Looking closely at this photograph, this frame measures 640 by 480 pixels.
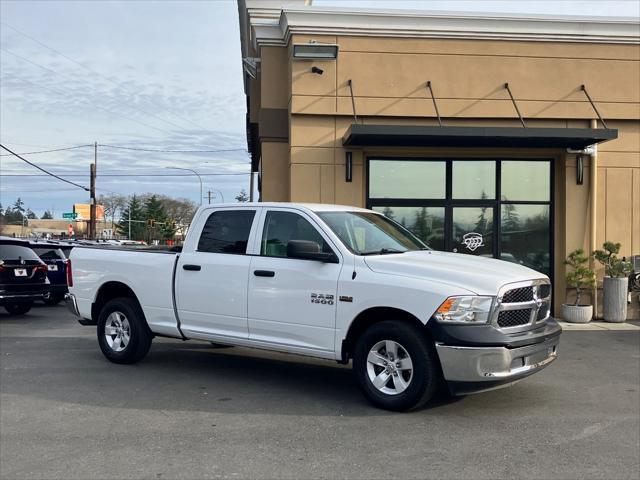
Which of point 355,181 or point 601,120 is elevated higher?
point 601,120

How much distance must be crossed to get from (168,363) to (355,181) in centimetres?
588

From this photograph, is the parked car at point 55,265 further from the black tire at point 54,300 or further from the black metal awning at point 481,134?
the black metal awning at point 481,134

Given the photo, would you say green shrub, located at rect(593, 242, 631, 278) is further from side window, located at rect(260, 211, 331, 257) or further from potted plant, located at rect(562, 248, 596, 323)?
side window, located at rect(260, 211, 331, 257)

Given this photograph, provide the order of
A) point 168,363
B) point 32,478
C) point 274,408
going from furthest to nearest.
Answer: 1. point 168,363
2. point 274,408
3. point 32,478

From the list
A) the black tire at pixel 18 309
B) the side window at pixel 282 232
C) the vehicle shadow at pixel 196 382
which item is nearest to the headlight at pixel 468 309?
the vehicle shadow at pixel 196 382

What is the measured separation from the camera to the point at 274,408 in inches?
236

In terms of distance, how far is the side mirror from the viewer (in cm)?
605

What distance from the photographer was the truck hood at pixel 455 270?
218 inches

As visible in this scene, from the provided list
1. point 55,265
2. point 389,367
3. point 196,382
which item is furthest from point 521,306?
point 55,265

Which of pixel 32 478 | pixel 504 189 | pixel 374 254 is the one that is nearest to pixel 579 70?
pixel 504 189

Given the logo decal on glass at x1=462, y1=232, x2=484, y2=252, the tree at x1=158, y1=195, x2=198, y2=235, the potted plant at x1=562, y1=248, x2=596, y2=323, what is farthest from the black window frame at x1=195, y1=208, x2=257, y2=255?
the tree at x1=158, y1=195, x2=198, y2=235

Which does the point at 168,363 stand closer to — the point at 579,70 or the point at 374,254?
the point at 374,254

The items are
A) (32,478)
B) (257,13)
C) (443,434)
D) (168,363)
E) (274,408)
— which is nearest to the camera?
(32,478)

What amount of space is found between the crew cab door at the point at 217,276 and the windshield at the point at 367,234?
97 centimetres
